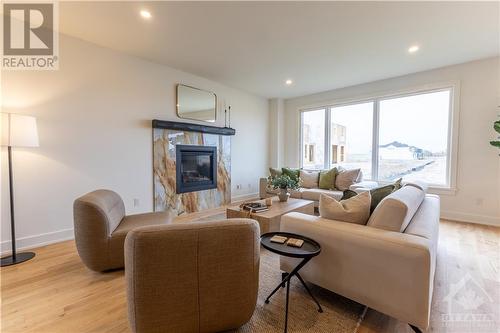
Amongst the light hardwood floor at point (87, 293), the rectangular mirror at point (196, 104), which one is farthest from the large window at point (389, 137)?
the rectangular mirror at point (196, 104)

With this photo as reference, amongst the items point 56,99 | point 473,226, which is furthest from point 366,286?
point 56,99

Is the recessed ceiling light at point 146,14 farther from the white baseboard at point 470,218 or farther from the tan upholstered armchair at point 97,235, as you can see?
the white baseboard at point 470,218

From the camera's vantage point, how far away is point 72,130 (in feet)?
9.59

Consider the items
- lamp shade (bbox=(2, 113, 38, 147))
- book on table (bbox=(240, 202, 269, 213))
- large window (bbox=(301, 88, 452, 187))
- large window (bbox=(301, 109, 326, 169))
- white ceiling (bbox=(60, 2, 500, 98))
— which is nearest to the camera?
lamp shade (bbox=(2, 113, 38, 147))

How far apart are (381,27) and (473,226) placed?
3.36 metres

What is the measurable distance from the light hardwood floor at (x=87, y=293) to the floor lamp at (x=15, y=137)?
0.17 meters

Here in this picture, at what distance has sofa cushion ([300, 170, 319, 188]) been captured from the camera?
Answer: 471 cm

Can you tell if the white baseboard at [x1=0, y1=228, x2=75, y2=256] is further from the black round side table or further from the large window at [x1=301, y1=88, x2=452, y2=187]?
the large window at [x1=301, y1=88, x2=452, y2=187]

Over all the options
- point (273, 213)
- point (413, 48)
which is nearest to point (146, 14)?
point (273, 213)

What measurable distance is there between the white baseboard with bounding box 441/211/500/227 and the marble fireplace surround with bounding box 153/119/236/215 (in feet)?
13.6

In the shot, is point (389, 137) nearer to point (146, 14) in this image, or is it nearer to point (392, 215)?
point (392, 215)

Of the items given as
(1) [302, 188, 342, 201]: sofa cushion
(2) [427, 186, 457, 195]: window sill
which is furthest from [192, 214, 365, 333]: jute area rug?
(2) [427, 186, 457, 195]: window sill

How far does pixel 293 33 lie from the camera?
282 cm

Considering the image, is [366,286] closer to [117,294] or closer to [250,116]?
[117,294]
